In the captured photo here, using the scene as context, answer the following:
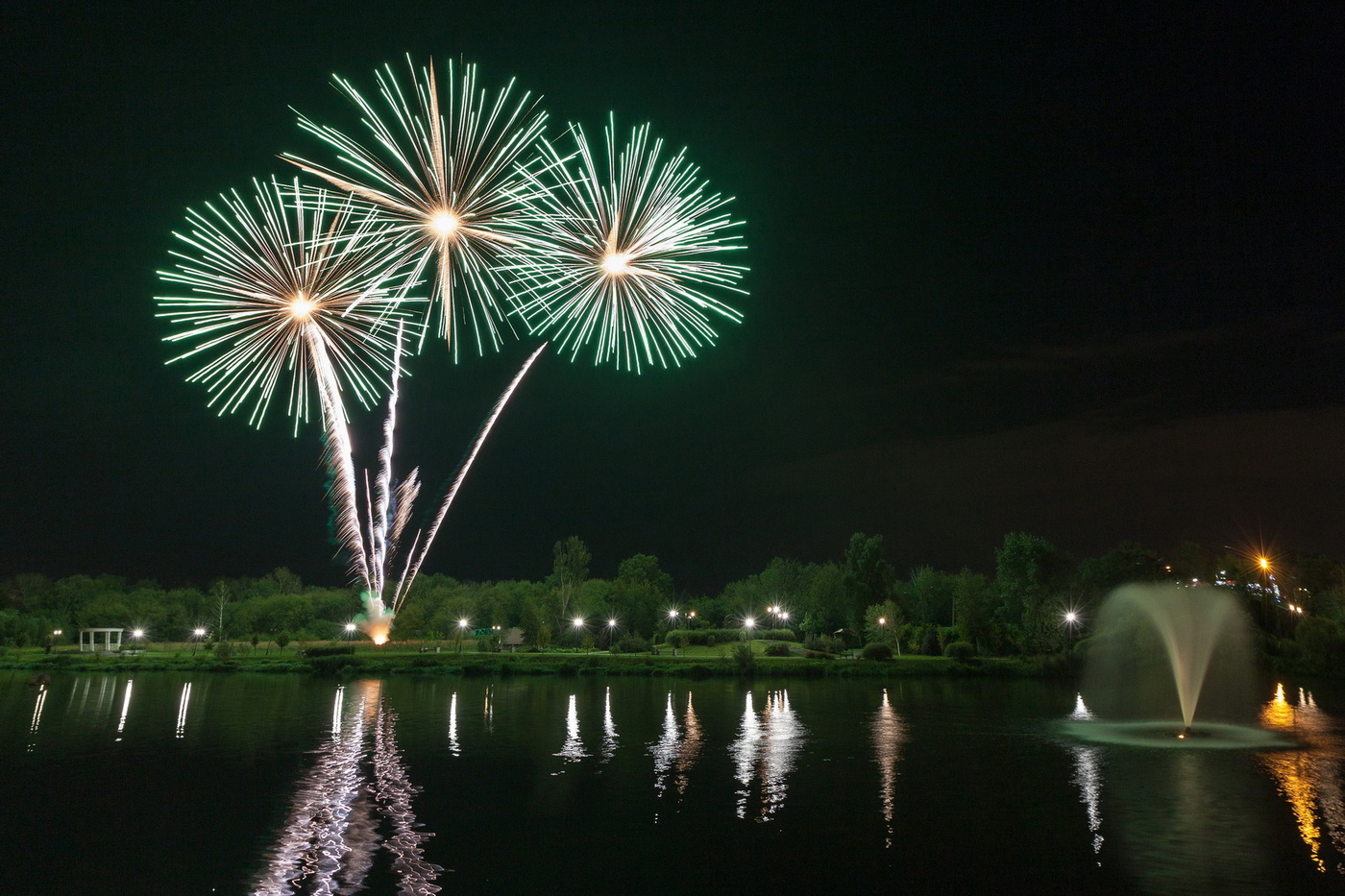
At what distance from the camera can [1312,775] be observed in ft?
91.1

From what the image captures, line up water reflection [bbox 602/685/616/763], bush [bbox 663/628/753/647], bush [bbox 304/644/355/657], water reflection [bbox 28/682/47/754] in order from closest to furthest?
1. water reflection [bbox 602/685/616/763]
2. water reflection [bbox 28/682/47/754]
3. bush [bbox 304/644/355/657]
4. bush [bbox 663/628/753/647]

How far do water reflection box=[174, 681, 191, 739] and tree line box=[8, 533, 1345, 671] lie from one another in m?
29.2

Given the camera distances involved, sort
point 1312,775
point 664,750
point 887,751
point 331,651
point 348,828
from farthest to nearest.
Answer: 1. point 331,651
2. point 664,750
3. point 887,751
4. point 1312,775
5. point 348,828

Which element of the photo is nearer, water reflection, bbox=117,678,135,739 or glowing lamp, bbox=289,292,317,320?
glowing lamp, bbox=289,292,317,320

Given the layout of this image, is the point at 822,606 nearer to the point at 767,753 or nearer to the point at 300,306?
the point at 767,753

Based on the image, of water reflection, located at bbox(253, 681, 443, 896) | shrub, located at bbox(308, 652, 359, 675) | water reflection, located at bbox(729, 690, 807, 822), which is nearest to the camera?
water reflection, located at bbox(253, 681, 443, 896)

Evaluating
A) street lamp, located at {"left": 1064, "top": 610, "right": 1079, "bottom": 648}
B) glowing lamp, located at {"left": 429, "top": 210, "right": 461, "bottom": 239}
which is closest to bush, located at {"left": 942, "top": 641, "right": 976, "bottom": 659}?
street lamp, located at {"left": 1064, "top": 610, "right": 1079, "bottom": 648}

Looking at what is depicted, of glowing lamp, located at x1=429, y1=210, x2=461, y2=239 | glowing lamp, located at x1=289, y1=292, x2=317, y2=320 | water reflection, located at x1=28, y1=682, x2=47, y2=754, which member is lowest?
water reflection, located at x1=28, y1=682, x2=47, y2=754

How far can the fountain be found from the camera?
3703 cm

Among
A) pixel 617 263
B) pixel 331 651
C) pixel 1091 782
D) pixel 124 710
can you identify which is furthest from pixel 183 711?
pixel 1091 782

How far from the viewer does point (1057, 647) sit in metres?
75.9

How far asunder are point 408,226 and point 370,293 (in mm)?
4600

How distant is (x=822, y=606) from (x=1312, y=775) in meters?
76.6

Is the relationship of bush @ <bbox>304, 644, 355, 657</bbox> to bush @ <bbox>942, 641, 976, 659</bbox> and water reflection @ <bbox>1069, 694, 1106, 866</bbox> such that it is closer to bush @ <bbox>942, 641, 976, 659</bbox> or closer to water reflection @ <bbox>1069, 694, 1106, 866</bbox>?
bush @ <bbox>942, 641, 976, 659</bbox>
